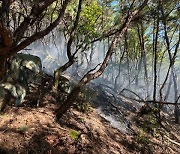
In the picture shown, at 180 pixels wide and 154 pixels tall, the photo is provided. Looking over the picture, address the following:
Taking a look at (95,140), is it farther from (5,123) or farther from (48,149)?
(5,123)

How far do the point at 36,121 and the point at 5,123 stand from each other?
93 cm

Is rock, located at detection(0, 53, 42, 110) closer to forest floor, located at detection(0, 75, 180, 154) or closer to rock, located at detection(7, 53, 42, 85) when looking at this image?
rock, located at detection(7, 53, 42, 85)

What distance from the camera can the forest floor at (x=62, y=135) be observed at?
5.97 meters

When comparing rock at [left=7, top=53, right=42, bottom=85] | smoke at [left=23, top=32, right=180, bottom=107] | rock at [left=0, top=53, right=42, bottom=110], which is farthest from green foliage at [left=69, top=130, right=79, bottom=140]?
smoke at [left=23, top=32, right=180, bottom=107]

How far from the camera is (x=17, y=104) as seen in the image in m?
8.02

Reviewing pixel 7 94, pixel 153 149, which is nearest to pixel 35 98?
pixel 7 94

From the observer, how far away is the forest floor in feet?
19.6

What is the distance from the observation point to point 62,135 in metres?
6.70

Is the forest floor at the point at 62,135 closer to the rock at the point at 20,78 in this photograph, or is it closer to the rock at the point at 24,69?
the rock at the point at 20,78

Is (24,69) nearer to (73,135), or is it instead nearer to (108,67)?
(73,135)

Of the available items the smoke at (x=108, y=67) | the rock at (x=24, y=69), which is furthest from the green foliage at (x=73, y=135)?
the smoke at (x=108, y=67)

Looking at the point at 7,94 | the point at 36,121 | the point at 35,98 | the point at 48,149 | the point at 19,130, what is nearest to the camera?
the point at 48,149

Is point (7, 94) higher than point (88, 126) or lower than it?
higher

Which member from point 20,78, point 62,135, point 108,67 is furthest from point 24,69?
point 108,67
